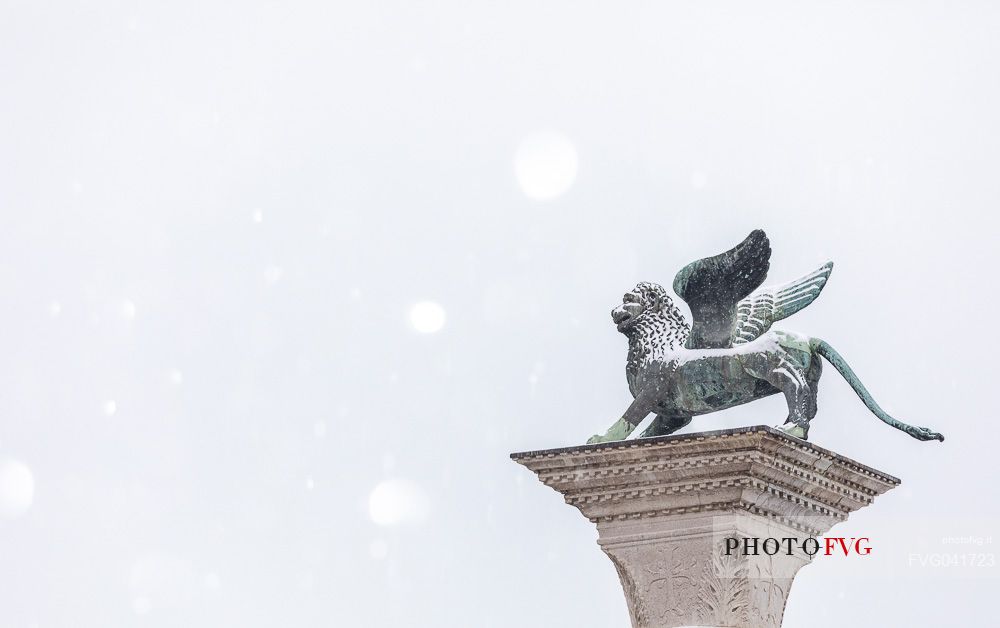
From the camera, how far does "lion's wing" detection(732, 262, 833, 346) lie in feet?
46.4

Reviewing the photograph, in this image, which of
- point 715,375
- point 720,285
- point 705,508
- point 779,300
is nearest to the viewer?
point 705,508

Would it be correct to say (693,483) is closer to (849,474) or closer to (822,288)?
(849,474)

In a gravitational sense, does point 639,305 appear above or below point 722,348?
above

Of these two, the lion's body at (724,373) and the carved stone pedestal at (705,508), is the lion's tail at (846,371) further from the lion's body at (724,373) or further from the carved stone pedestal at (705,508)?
the carved stone pedestal at (705,508)

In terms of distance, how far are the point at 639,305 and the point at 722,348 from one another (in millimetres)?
704

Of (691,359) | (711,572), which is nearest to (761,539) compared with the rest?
(711,572)

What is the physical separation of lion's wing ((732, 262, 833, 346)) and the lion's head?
0.57 m

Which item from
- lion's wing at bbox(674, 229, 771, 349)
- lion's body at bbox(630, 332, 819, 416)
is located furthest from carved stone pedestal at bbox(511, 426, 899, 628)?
lion's wing at bbox(674, 229, 771, 349)

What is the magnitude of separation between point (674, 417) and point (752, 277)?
1143 mm

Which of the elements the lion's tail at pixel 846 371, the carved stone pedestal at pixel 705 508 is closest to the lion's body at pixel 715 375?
the lion's tail at pixel 846 371

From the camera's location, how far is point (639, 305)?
46.4ft

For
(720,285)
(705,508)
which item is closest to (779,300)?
(720,285)

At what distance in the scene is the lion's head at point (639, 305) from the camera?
46.3ft

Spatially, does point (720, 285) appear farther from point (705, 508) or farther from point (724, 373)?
point (705, 508)
